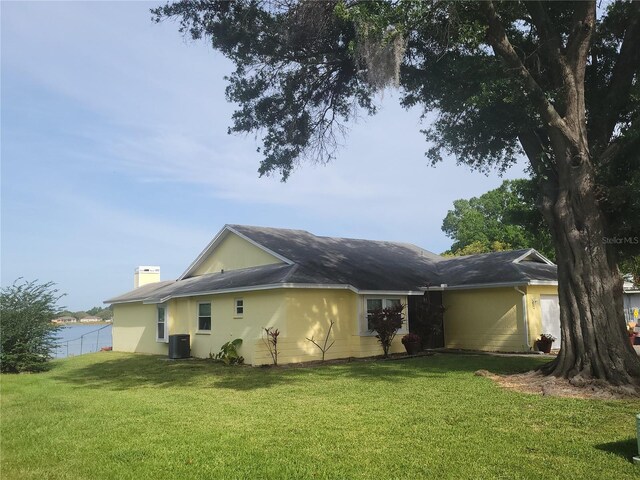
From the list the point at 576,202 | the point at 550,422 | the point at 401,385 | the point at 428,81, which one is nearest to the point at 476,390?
the point at 401,385

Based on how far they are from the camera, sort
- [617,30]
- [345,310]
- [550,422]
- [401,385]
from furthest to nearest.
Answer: [345,310]
[617,30]
[401,385]
[550,422]

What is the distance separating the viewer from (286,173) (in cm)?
1577

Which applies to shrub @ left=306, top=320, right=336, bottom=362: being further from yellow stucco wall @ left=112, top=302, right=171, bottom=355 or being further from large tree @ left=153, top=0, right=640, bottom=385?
yellow stucco wall @ left=112, top=302, right=171, bottom=355

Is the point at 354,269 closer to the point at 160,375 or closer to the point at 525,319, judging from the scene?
the point at 525,319

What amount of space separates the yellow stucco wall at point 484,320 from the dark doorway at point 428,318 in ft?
1.27

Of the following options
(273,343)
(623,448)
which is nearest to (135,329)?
(273,343)

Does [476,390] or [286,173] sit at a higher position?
[286,173]

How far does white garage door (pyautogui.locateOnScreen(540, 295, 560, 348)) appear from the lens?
736 inches

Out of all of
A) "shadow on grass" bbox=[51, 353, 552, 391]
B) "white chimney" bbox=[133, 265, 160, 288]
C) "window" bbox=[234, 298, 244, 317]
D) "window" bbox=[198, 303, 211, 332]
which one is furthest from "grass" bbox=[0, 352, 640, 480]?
"white chimney" bbox=[133, 265, 160, 288]

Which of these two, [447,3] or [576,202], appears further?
[576,202]

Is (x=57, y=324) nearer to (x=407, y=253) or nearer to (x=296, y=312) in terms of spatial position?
(x=296, y=312)

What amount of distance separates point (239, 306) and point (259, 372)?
3726mm

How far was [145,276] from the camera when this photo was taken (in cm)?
3097

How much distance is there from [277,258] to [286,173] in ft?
13.7
